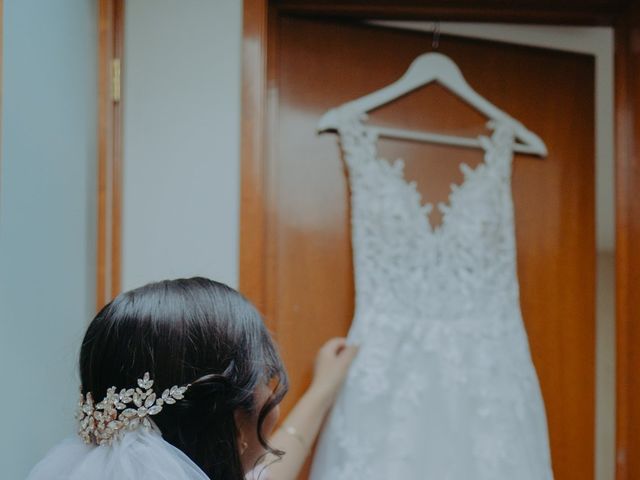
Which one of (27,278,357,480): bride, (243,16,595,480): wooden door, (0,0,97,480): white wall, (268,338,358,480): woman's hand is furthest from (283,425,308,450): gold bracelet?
(27,278,357,480): bride

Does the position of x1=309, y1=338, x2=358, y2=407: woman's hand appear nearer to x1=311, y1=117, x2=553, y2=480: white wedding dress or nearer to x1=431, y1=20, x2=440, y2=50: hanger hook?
x1=311, y1=117, x2=553, y2=480: white wedding dress

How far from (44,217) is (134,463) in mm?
516

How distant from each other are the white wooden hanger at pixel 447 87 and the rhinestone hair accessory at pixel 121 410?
93 centimetres

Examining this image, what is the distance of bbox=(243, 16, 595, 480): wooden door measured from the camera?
1.71 metres

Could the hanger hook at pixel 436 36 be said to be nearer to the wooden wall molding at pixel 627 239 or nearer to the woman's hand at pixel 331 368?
the wooden wall molding at pixel 627 239

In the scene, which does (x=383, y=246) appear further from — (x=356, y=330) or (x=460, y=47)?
(x=460, y=47)

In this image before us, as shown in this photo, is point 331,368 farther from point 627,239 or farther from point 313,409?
point 627,239

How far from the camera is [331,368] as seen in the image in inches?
63.6

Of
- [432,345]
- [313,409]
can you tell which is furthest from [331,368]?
[432,345]

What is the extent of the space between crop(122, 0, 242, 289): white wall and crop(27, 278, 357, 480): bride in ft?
Answer: 1.91

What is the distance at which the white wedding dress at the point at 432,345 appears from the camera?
159 centimetres

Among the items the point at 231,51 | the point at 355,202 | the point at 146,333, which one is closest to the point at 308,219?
the point at 355,202

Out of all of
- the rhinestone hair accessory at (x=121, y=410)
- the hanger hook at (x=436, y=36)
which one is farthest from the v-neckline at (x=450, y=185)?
the rhinestone hair accessory at (x=121, y=410)

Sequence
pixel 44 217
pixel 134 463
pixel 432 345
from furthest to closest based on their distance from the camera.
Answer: pixel 432 345 → pixel 44 217 → pixel 134 463
